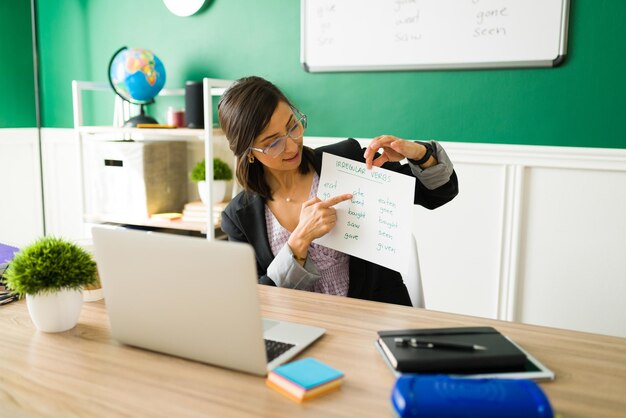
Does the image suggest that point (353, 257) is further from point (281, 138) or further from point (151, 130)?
point (151, 130)

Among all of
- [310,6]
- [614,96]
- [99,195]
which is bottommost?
[99,195]

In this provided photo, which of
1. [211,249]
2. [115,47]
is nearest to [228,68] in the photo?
[115,47]

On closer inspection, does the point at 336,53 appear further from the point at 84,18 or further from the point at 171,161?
the point at 84,18

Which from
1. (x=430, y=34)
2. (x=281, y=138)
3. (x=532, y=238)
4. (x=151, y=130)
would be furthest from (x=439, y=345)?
(x=151, y=130)

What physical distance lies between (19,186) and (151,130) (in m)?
1.35

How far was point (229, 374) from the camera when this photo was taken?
0.89 m

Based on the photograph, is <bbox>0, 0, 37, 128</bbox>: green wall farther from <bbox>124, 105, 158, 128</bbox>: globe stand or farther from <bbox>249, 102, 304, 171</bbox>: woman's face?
<bbox>249, 102, 304, 171</bbox>: woman's face

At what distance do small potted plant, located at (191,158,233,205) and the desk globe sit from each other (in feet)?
1.18

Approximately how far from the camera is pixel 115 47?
10.3 feet

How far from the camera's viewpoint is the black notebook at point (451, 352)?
86cm

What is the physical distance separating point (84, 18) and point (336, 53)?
1592mm

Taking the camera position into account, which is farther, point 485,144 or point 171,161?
point 171,161

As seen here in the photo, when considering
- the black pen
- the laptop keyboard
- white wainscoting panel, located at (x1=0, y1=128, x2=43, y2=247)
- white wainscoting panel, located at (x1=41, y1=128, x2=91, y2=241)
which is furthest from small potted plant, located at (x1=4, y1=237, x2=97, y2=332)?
white wainscoting panel, located at (x1=0, y1=128, x2=43, y2=247)

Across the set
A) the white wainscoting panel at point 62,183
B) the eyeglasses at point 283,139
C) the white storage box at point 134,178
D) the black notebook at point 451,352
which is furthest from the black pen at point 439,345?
the white wainscoting panel at point 62,183
